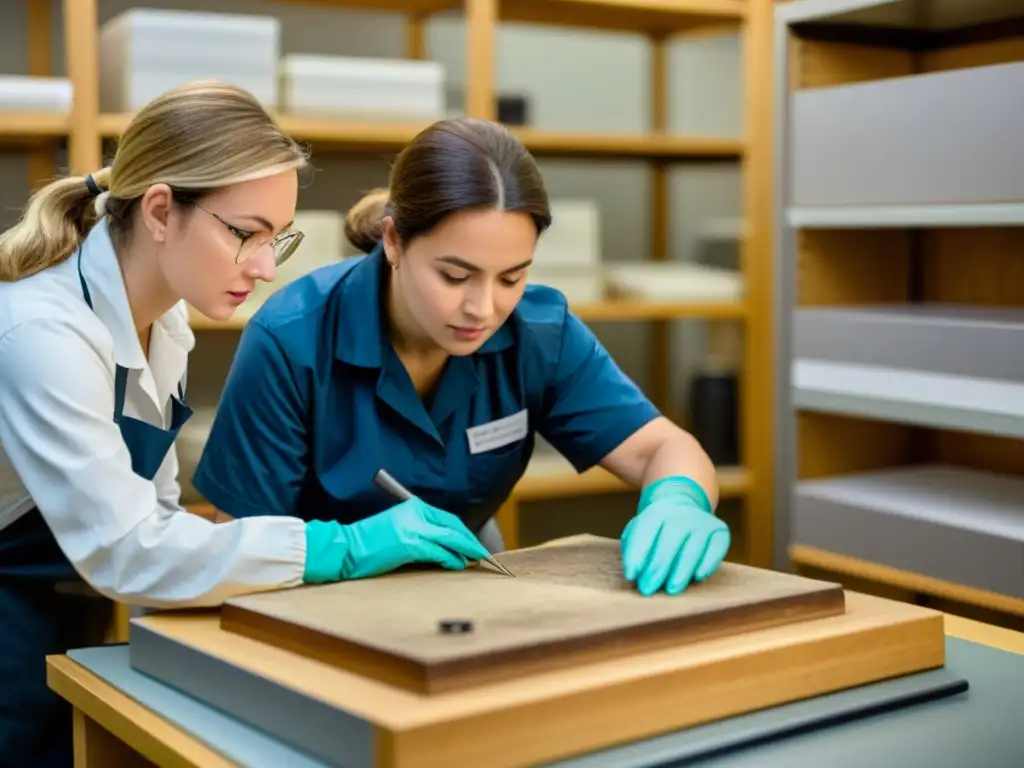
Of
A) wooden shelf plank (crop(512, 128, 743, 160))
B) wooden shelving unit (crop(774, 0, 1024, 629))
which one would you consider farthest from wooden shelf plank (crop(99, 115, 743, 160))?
wooden shelving unit (crop(774, 0, 1024, 629))

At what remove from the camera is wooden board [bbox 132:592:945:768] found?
0.88 m

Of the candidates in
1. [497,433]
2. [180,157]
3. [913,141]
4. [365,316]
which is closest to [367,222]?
[365,316]

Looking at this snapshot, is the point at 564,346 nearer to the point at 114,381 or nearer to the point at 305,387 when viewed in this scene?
the point at 305,387

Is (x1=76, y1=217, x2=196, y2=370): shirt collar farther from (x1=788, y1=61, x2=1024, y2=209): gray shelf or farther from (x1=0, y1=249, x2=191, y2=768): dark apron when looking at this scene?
(x1=788, y1=61, x2=1024, y2=209): gray shelf

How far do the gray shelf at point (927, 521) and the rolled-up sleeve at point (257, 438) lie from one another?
3.65ft

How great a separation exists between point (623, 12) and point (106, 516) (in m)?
2.15

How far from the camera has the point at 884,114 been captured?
7.20ft

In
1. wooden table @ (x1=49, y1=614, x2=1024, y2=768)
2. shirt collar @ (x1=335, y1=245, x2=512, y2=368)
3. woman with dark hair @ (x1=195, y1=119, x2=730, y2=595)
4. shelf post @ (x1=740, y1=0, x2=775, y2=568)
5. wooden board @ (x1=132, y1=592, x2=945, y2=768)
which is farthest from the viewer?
shelf post @ (x1=740, y1=0, x2=775, y2=568)

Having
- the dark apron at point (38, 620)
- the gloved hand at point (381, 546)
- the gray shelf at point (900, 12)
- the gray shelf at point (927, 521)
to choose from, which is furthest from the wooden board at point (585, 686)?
the gray shelf at point (900, 12)

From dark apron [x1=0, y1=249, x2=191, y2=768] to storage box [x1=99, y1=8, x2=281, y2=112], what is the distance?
1.17 metres

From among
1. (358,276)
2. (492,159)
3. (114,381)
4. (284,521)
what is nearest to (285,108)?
(358,276)

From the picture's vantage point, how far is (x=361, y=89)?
2.62 m

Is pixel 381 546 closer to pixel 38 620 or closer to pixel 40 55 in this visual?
pixel 38 620

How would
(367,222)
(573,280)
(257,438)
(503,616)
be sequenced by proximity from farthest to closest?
(573,280), (367,222), (257,438), (503,616)
